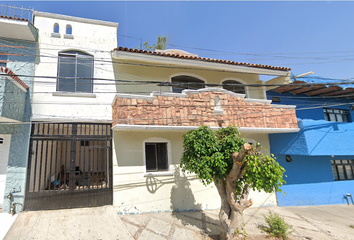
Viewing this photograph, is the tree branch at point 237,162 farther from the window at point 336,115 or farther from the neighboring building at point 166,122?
the window at point 336,115

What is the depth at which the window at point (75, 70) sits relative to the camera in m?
7.49

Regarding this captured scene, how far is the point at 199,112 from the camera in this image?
7.39 meters

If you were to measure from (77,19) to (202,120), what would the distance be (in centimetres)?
689

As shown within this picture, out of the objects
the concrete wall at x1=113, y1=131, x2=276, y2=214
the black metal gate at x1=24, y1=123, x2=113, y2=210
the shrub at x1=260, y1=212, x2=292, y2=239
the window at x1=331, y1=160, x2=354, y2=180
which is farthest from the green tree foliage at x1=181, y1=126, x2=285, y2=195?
the window at x1=331, y1=160, x2=354, y2=180

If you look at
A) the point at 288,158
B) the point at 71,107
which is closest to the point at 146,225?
the point at 71,107

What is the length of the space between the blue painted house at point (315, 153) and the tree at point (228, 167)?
4.46 meters

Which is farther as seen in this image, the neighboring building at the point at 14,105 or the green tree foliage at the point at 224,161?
the neighboring building at the point at 14,105

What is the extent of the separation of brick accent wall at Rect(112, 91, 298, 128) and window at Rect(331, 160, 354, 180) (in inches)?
156

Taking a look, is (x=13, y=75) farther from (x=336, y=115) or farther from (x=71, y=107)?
(x=336, y=115)

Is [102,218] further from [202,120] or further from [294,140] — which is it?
[294,140]

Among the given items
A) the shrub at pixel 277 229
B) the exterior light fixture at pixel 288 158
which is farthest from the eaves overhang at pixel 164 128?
the shrub at pixel 277 229

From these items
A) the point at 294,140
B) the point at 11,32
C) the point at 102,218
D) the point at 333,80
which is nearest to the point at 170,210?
the point at 102,218

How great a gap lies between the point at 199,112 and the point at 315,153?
5.50 metres

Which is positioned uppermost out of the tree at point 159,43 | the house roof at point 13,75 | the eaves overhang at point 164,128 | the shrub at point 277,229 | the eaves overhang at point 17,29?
the tree at point 159,43
